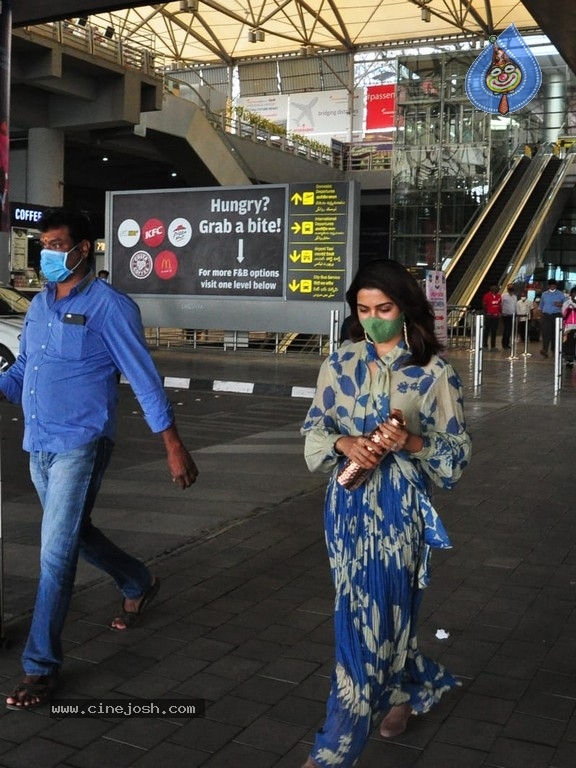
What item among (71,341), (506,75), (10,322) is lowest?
(10,322)

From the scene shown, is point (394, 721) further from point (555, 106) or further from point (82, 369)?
point (555, 106)

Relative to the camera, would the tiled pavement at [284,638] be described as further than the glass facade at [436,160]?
No

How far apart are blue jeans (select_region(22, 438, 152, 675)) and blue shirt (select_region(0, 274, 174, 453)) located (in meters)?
0.07

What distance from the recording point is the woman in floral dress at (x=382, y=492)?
2965 mm

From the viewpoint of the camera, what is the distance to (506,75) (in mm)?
23391

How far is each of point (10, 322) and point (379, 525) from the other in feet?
40.5

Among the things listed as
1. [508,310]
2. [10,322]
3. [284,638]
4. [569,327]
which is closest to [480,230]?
[508,310]

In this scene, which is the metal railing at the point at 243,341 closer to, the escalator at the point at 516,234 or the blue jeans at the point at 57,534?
the escalator at the point at 516,234

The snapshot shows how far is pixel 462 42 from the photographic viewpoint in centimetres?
4894

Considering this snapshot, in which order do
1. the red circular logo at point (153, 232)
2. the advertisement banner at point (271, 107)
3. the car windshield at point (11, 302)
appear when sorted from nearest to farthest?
the car windshield at point (11, 302)
the red circular logo at point (153, 232)
the advertisement banner at point (271, 107)

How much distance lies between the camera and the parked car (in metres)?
14.0

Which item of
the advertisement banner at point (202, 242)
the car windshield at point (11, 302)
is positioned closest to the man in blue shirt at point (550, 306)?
the advertisement banner at point (202, 242)

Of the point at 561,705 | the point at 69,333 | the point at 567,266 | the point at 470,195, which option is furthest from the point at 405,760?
the point at 567,266

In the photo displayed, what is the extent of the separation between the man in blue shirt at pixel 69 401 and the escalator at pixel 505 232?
80.4ft
